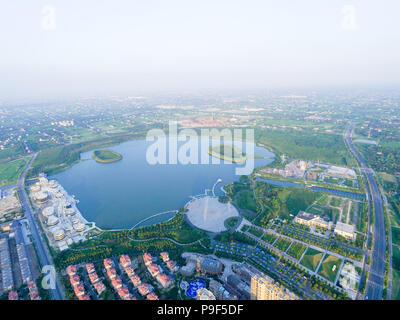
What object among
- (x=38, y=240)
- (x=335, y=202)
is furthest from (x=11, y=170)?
(x=335, y=202)

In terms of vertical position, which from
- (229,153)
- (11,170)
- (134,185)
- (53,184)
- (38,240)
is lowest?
(38,240)

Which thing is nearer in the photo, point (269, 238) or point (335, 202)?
point (269, 238)

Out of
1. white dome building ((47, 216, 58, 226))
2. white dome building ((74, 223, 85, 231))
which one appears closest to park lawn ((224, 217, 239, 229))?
white dome building ((74, 223, 85, 231))

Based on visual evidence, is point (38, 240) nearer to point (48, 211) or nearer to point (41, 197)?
point (48, 211)

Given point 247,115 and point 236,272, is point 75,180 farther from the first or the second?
point 247,115

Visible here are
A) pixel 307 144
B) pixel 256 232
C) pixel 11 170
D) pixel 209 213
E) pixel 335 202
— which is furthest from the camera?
pixel 307 144

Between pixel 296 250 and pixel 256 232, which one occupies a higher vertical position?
pixel 256 232
